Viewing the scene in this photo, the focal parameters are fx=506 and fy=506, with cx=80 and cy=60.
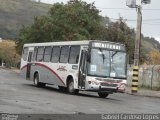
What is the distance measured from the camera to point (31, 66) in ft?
119

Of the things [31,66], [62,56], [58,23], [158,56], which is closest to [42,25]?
[58,23]

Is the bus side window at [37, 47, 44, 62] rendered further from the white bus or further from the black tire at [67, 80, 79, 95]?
the black tire at [67, 80, 79, 95]


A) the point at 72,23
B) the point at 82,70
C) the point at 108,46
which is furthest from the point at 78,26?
the point at 82,70

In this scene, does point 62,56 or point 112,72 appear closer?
point 112,72

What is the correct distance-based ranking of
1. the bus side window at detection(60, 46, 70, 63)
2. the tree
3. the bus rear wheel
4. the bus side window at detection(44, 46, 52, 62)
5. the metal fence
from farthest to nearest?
the tree
the metal fence
the bus rear wheel
the bus side window at detection(44, 46, 52, 62)
the bus side window at detection(60, 46, 70, 63)

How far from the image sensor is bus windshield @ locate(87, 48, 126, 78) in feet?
90.0

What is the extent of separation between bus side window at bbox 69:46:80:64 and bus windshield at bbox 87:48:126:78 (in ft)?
4.39

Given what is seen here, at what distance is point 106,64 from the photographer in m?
27.7

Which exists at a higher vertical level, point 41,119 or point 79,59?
point 79,59

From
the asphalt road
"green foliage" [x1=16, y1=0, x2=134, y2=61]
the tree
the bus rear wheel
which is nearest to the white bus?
the asphalt road

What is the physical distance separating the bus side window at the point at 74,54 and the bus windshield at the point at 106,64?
4.39 feet

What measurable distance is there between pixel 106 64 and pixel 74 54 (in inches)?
87.6

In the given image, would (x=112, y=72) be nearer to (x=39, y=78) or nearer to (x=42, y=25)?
(x=39, y=78)

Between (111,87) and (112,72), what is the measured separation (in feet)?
2.71
